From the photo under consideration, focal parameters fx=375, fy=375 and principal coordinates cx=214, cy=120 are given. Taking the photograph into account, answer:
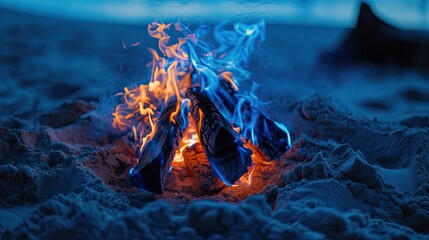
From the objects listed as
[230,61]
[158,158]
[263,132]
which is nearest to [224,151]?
[158,158]

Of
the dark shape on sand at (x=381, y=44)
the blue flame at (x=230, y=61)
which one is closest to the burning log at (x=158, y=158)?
the blue flame at (x=230, y=61)

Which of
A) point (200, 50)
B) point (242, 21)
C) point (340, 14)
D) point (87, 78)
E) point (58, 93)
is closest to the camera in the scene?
point (200, 50)

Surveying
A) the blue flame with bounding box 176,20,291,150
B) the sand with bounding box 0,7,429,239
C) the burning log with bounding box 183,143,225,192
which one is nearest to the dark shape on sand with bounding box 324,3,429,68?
the sand with bounding box 0,7,429,239

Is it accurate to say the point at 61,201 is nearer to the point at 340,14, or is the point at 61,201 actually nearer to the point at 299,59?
the point at 299,59

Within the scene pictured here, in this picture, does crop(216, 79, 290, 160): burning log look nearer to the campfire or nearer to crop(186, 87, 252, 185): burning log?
the campfire

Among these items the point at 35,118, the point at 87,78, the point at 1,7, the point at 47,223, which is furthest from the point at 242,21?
the point at 1,7

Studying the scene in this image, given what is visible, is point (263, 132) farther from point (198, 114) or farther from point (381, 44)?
point (381, 44)
